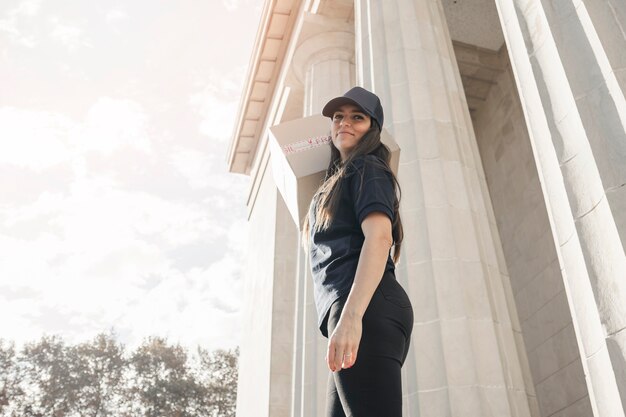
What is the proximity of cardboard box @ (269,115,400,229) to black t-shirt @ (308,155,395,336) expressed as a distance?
1.48 feet

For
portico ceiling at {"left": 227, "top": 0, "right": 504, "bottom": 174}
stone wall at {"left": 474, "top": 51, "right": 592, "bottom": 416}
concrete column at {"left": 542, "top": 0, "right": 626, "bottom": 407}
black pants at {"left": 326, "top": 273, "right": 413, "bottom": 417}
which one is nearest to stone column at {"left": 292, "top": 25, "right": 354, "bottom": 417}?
portico ceiling at {"left": 227, "top": 0, "right": 504, "bottom": 174}

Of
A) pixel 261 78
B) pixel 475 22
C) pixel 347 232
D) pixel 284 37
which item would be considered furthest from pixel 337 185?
pixel 261 78

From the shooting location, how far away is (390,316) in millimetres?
2299

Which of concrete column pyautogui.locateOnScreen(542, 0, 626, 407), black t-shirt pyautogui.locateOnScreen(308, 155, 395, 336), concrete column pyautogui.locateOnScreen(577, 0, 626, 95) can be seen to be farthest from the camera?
concrete column pyautogui.locateOnScreen(577, 0, 626, 95)

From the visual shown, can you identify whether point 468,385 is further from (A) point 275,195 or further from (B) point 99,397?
(B) point 99,397

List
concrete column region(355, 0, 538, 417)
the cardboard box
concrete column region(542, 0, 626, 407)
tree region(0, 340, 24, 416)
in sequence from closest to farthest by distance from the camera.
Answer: concrete column region(542, 0, 626, 407) < the cardboard box < concrete column region(355, 0, 538, 417) < tree region(0, 340, 24, 416)

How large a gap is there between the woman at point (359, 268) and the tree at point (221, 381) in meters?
34.3

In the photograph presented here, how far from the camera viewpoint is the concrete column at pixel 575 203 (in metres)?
3.00

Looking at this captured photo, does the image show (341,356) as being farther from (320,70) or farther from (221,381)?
(221,381)

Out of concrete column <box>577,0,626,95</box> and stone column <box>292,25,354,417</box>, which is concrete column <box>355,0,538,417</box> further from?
stone column <box>292,25,354,417</box>

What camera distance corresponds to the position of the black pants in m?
2.09

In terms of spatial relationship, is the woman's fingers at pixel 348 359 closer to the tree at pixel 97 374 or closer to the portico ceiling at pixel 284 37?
the portico ceiling at pixel 284 37

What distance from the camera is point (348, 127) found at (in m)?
3.03

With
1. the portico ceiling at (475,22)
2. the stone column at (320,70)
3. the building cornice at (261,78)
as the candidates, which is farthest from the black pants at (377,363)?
the building cornice at (261,78)
